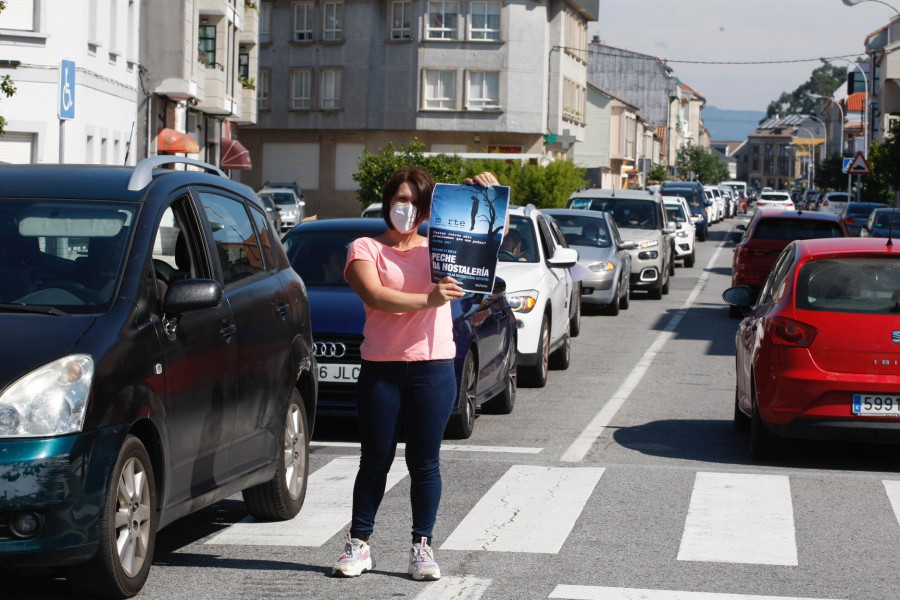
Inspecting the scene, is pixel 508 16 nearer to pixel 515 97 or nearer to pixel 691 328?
pixel 515 97

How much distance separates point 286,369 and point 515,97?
61.2m

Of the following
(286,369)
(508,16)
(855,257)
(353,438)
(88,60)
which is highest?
(508,16)

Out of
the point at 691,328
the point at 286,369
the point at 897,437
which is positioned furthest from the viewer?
the point at 691,328

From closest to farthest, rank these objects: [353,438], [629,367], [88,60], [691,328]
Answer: [353,438] → [629,367] → [691,328] → [88,60]

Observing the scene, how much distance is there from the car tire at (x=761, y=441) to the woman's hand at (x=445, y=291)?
15.0 ft

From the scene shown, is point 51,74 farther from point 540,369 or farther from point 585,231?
point 540,369

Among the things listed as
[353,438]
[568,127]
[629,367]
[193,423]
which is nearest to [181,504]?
[193,423]

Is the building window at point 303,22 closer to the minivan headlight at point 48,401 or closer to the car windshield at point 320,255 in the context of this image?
the car windshield at point 320,255

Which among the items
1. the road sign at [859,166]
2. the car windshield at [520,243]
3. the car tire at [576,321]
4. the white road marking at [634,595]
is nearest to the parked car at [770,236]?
the car tire at [576,321]

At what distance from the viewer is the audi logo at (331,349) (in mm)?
10969

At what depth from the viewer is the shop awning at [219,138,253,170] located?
5377 centimetres

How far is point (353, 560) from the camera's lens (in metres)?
6.38

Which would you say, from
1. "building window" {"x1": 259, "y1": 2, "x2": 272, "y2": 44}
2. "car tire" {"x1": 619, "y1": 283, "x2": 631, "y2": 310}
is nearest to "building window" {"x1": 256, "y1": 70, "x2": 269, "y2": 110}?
"building window" {"x1": 259, "y1": 2, "x2": 272, "y2": 44}

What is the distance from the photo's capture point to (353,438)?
11.3 meters
